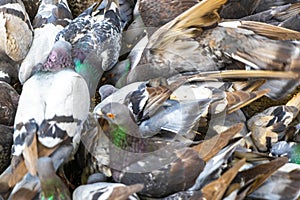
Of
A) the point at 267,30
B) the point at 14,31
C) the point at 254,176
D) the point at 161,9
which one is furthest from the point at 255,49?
the point at 14,31

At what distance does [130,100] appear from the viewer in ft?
5.07

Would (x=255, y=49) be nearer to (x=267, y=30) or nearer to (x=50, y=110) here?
(x=267, y=30)

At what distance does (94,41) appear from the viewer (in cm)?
175

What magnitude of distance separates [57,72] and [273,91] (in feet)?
1.85

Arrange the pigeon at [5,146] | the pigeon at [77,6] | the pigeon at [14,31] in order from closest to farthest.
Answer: the pigeon at [5,146] < the pigeon at [14,31] < the pigeon at [77,6]

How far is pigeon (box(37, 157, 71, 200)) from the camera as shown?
134 centimetres

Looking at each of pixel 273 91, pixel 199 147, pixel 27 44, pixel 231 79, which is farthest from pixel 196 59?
pixel 27 44

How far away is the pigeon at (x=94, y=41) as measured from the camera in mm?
1707

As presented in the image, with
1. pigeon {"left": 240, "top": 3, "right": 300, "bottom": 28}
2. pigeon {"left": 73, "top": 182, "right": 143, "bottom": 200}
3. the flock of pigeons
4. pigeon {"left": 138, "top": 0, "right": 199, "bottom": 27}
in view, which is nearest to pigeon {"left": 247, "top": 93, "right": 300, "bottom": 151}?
the flock of pigeons

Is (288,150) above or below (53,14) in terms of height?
below

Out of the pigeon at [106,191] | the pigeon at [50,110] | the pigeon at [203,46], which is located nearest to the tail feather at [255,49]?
the pigeon at [203,46]

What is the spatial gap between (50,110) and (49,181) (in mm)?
198

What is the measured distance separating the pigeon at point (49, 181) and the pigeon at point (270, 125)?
0.60 m

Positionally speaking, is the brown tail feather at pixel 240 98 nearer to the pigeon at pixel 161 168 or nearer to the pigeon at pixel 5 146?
the pigeon at pixel 161 168
